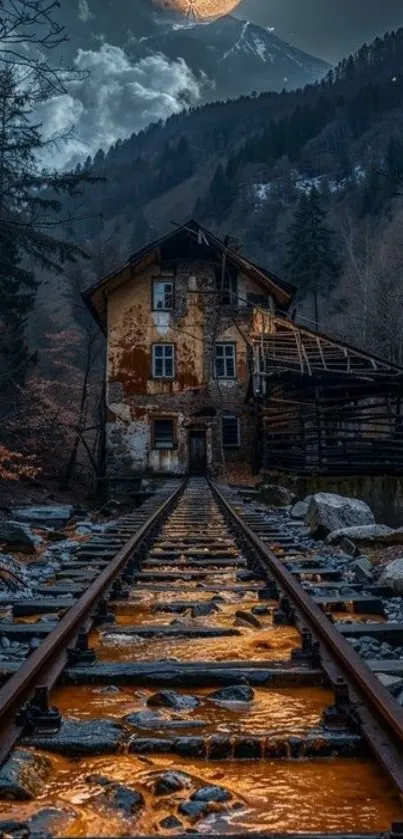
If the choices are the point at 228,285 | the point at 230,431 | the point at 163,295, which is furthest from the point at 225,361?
the point at 163,295

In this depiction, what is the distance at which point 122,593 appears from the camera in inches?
212

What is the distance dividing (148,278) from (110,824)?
1228 inches

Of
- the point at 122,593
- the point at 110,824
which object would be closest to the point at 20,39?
the point at 122,593

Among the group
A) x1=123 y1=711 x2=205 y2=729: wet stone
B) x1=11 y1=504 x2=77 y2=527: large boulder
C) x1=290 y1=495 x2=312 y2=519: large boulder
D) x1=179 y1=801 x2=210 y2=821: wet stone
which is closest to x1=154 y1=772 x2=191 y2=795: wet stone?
x1=179 y1=801 x2=210 y2=821: wet stone

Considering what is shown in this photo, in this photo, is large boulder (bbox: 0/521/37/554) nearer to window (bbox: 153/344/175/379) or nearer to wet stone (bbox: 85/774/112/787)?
wet stone (bbox: 85/774/112/787)

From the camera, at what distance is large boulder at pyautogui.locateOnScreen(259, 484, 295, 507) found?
56.3ft

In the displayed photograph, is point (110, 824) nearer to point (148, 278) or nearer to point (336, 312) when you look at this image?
point (148, 278)

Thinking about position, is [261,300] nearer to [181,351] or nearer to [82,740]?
[181,351]

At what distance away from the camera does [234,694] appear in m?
3.13

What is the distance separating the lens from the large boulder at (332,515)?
956cm

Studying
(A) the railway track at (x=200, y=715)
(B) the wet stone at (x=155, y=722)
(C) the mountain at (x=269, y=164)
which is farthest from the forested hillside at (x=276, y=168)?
(B) the wet stone at (x=155, y=722)

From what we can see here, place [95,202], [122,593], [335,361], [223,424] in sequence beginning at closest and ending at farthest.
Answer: [122,593], [335,361], [223,424], [95,202]

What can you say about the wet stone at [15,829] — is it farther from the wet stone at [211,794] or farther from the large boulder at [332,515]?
the large boulder at [332,515]

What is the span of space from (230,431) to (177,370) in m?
3.74
